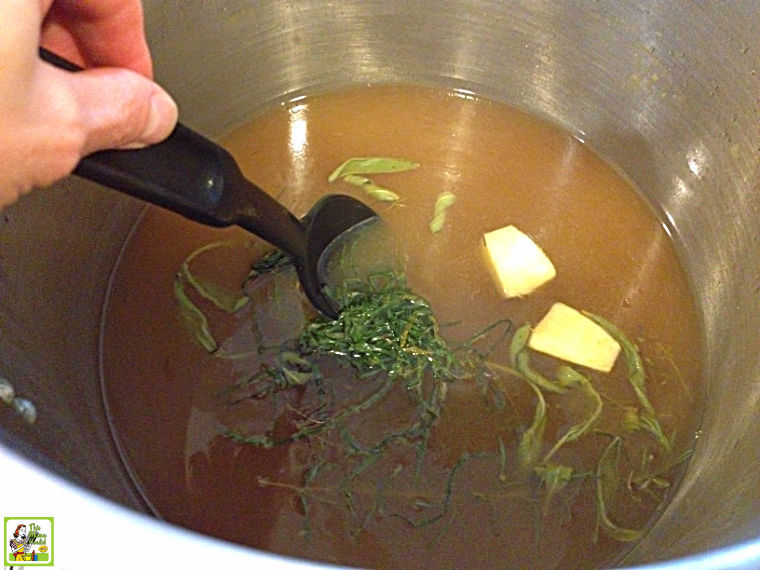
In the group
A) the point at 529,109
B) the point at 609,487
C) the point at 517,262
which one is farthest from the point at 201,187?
the point at 529,109

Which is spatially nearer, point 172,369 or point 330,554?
point 330,554

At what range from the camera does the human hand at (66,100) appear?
657 mm

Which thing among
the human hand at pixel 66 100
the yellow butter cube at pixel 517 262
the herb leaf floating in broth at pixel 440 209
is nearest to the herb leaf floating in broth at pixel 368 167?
the herb leaf floating in broth at pixel 440 209

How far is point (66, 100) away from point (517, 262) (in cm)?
100

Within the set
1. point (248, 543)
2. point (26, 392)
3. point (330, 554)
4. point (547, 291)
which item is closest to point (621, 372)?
point (547, 291)

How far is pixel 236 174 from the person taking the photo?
1083 mm

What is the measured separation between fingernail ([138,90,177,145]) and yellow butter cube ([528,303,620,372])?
0.84 m

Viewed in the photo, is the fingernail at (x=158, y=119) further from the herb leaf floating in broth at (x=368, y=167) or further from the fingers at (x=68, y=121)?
the herb leaf floating in broth at (x=368, y=167)

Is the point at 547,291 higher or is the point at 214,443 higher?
the point at 547,291

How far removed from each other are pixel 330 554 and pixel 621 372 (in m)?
0.67

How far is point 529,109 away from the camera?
6.03ft

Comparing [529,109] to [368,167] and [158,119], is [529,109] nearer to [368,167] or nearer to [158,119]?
[368,167]

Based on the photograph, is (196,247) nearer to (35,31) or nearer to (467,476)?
(467,476)

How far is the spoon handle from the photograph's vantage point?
34.8 inches
